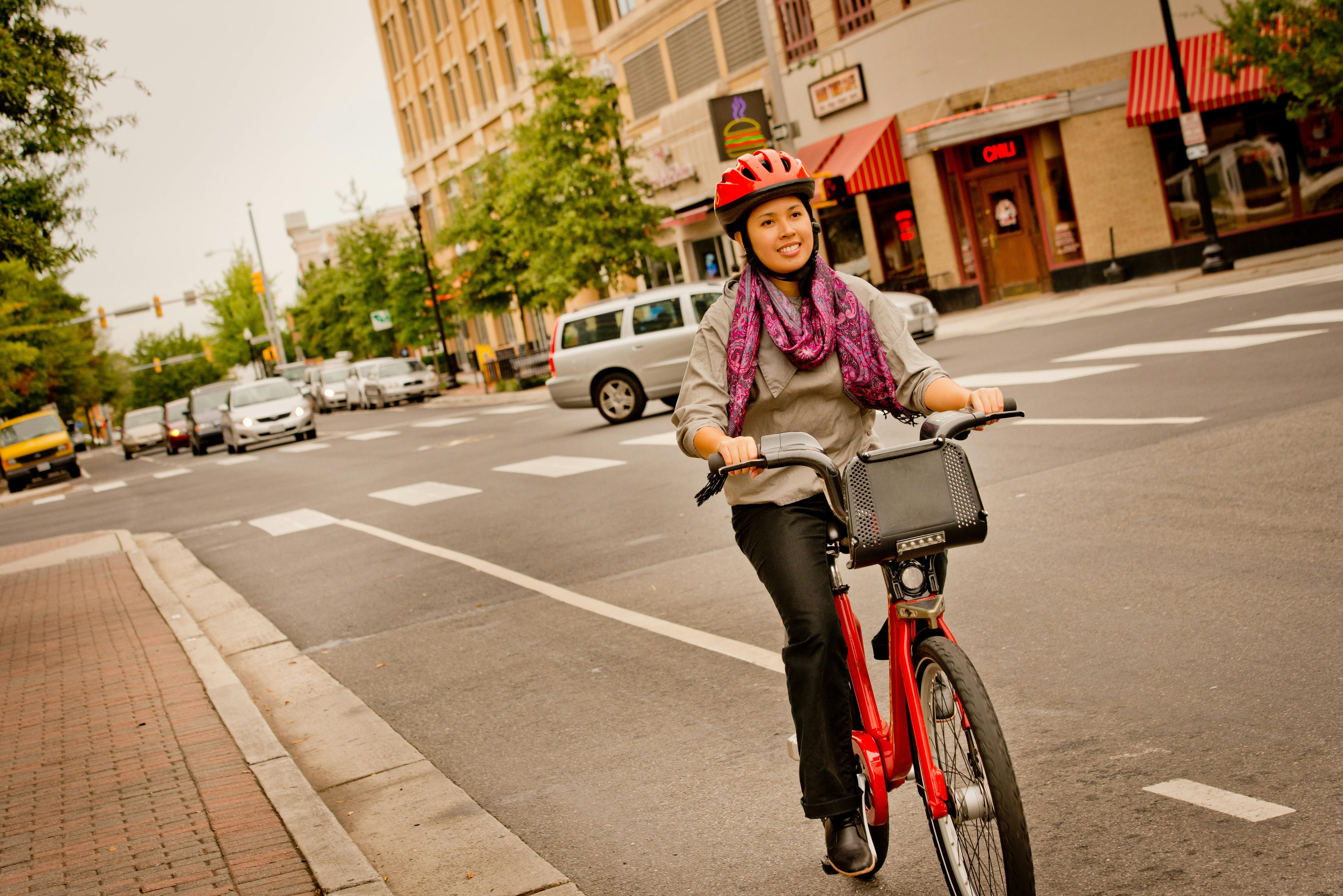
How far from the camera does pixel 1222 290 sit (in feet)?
64.5

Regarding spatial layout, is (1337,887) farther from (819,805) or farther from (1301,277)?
(1301,277)

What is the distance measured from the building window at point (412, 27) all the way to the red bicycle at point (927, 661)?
204 ft

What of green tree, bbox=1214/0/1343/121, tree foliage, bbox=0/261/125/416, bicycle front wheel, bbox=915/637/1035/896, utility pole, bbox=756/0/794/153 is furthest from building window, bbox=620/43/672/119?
bicycle front wheel, bbox=915/637/1035/896

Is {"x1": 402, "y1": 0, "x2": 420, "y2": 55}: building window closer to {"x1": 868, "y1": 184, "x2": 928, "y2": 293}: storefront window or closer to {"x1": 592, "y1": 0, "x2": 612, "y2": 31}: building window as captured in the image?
{"x1": 592, "y1": 0, "x2": 612, "y2": 31}: building window

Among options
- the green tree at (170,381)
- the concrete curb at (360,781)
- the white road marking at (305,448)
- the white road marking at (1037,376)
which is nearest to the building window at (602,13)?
the white road marking at (305,448)

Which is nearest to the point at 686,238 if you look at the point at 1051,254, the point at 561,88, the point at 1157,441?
the point at 561,88

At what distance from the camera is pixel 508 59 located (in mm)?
50062

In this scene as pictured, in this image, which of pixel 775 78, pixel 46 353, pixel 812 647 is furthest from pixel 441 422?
pixel 46 353

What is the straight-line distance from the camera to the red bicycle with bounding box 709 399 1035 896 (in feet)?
9.19

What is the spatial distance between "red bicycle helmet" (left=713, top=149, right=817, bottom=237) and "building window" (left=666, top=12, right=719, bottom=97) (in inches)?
1289

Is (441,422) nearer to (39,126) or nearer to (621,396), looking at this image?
(621,396)

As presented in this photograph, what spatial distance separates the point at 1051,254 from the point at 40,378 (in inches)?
1719

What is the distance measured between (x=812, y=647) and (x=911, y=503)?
586 mm

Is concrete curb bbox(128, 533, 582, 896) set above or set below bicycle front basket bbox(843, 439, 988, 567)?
below
